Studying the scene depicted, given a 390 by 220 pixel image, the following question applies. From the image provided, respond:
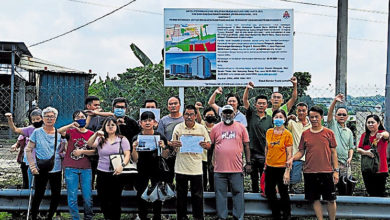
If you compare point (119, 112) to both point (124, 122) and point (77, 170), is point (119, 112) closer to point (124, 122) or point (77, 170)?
point (124, 122)

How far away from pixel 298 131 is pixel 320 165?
70 cm

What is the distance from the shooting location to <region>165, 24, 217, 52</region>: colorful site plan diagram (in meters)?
7.76

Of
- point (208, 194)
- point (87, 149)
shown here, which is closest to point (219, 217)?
point (208, 194)

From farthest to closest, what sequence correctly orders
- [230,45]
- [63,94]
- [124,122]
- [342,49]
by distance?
[63,94] < [342,49] < [230,45] < [124,122]

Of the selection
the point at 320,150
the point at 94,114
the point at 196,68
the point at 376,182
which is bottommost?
the point at 376,182

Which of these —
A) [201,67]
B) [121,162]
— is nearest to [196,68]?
[201,67]

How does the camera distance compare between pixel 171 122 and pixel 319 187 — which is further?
pixel 171 122

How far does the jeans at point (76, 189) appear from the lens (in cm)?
561

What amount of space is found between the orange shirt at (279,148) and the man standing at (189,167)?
80cm

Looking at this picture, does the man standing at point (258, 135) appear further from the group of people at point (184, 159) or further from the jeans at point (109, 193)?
the jeans at point (109, 193)

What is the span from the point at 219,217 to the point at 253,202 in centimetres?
49

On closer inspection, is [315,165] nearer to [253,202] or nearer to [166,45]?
[253,202]

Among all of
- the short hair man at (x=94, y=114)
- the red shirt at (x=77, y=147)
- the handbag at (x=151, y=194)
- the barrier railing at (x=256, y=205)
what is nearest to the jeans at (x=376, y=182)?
the barrier railing at (x=256, y=205)

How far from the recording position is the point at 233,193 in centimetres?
562
